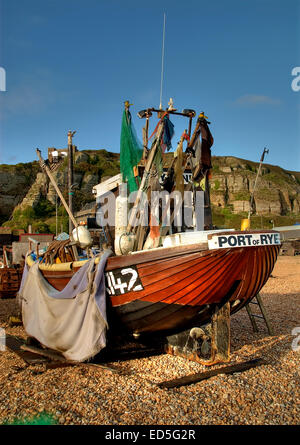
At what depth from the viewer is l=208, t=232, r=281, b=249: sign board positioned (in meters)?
4.78

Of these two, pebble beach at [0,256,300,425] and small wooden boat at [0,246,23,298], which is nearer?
pebble beach at [0,256,300,425]

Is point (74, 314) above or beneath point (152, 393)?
above

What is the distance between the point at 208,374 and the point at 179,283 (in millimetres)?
1475

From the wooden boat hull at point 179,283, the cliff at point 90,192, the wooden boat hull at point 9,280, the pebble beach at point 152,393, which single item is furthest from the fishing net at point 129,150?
the cliff at point 90,192

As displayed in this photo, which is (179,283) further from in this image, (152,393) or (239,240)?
(152,393)

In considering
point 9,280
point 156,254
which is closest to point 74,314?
point 156,254

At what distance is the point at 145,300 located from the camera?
5.38 meters

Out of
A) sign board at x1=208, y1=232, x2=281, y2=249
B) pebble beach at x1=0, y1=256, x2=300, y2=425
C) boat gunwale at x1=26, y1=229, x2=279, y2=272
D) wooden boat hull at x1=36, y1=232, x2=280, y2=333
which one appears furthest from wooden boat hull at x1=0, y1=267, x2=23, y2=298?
sign board at x1=208, y1=232, x2=281, y2=249

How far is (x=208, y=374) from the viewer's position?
523 cm

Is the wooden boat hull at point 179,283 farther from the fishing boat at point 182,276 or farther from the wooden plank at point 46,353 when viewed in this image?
the wooden plank at point 46,353

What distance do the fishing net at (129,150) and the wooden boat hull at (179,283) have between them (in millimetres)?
3041

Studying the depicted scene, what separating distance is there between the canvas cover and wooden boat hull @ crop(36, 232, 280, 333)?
303mm

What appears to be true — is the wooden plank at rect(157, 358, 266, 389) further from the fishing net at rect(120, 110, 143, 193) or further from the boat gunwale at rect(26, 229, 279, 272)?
the fishing net at rect(120, 110, 143, 193)

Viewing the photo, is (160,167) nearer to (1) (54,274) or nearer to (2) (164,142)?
(2) (164,142)
